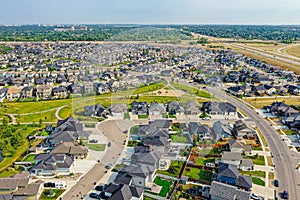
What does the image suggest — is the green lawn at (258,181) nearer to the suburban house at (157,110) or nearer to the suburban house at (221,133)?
the suburban house at (221,133)

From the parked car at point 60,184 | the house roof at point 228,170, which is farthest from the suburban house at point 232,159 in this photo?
the parked car at point 60,184

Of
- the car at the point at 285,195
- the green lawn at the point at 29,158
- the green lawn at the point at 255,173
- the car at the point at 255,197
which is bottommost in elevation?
the green lawn at the point at 29,158


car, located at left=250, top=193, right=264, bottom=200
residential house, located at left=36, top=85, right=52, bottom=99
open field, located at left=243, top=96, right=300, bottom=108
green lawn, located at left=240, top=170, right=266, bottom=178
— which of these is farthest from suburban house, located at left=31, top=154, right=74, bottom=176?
open field, located at left=243, top=96, right=300, bottom=108

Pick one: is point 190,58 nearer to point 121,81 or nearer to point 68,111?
point 121,81

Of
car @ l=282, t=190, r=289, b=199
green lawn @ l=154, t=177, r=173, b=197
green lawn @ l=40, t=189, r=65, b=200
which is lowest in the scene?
green lawn @ l=40, t=189, r=65, b=200

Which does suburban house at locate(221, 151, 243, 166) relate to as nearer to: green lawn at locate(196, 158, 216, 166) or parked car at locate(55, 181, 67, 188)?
green lawn at locate(196, 158, 216, 166)

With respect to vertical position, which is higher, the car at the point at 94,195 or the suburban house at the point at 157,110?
the suburban house at the point at 157,110

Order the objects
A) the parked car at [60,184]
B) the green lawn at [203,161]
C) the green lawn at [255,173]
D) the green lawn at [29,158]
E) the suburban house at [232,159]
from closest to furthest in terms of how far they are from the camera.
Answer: the parked car at [60,184], the green lawn at [255,173], the suburban house at [232,159], the green lawn at [203,161], the green lawn at [29,158]
